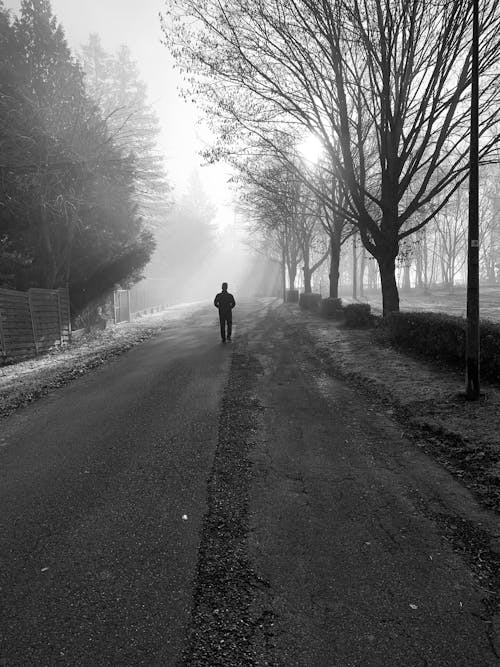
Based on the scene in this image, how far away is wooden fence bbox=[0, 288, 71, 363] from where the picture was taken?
1200 cm

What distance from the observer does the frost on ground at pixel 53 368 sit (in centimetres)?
805

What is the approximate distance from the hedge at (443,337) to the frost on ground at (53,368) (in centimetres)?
759

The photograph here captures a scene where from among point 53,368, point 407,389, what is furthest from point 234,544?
point 53,368

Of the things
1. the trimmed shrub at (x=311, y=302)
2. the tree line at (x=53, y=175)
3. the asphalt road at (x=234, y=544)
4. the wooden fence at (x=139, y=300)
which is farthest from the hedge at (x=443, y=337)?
the wooden fence at (x=139, y=300)

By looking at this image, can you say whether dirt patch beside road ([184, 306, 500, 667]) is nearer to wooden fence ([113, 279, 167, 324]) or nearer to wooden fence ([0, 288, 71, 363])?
wooden fence ([0, 288, 71, 363])

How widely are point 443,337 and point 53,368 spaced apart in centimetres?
884

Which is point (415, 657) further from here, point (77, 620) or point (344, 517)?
point (77, 620)

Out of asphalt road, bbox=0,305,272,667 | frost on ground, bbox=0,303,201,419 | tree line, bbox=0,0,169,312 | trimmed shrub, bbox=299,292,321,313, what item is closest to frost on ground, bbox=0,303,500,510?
frost on ground, bbox=0,303,201,419

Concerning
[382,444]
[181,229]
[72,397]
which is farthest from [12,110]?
[181,229]

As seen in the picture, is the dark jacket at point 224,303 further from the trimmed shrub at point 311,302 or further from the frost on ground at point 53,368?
the trimmed shrub at point 311,302

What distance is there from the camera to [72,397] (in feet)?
25.9

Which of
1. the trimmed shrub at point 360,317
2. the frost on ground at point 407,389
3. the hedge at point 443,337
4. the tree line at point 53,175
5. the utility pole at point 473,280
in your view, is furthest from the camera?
the trimmed shrub at point 360,317

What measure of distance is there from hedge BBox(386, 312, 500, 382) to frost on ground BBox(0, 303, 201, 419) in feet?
24.9

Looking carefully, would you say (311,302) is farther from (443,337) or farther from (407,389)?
(407,389)
